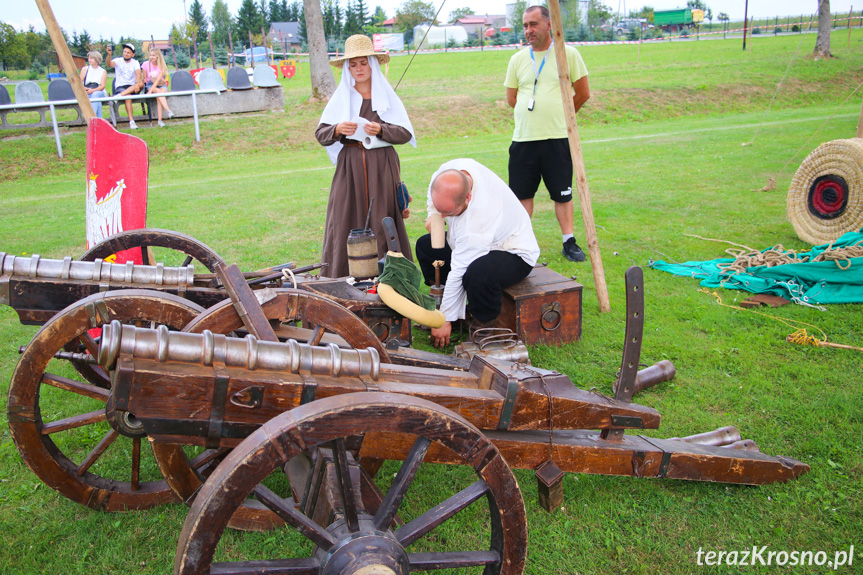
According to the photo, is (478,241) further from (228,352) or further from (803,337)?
(228,352)

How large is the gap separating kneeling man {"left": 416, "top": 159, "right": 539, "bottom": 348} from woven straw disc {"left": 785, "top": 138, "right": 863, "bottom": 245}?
11.9ft

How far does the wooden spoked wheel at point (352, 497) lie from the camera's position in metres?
1.59

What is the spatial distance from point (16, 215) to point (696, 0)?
9576 centimetres

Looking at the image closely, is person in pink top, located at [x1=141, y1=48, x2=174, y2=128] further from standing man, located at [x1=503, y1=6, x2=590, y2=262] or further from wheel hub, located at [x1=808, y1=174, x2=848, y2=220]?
wheel hub, located at [x1=808, y1=174, x2=848, y2=220]

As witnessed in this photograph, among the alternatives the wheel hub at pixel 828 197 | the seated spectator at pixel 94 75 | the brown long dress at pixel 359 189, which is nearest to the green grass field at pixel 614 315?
the wheel hub at pixel 828 197

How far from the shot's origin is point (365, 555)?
1.77 meters

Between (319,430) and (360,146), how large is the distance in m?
3.85

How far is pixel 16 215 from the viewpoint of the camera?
8.95 metres

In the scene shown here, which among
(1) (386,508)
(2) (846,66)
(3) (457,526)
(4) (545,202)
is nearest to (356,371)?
(1) (386,508)

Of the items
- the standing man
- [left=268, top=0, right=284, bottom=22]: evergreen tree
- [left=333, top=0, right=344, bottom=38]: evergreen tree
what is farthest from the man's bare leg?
[left=268, top=0, right=284, bottom=22]: evergreen tree

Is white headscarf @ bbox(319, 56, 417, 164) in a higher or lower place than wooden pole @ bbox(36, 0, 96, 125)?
lower

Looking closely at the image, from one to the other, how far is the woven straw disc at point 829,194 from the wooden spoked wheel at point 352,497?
5.56 m

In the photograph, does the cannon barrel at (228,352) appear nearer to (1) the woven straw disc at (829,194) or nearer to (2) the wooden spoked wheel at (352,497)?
(2) the wooden spoked wheel at (352,497)

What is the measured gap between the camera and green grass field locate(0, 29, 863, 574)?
8.27 ft
